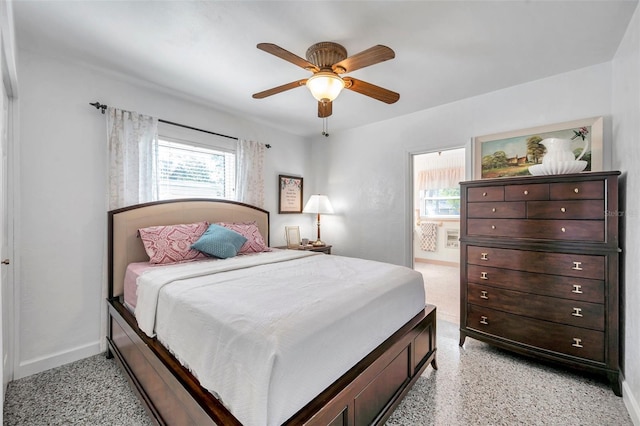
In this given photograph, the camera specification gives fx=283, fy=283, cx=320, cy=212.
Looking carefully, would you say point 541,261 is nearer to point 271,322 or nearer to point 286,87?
point 271,322

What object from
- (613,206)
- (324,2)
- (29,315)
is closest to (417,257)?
(613,206)

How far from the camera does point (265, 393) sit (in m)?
1.09

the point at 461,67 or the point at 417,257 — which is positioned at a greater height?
the point at 461,67

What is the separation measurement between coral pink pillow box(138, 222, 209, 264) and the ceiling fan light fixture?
1874mm

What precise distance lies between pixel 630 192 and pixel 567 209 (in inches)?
13.9

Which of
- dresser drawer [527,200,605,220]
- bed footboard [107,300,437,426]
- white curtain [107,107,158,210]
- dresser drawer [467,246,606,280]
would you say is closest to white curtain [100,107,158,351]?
white curtain [107,107,158,210]

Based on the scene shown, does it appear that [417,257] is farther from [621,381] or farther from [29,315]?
[29,315]

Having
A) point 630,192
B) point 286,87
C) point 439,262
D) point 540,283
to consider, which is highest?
point 286,87

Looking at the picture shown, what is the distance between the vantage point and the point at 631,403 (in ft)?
6.03

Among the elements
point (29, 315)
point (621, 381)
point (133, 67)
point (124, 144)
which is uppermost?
point (133, 67)

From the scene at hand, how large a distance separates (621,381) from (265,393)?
8.62 ft

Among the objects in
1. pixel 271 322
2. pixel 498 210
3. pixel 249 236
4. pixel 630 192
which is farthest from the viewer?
pixel 249 236

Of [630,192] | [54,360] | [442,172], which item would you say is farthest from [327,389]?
[442,172]

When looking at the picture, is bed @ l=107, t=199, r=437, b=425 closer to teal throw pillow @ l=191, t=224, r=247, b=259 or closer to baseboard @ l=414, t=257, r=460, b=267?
teal throw pillow @ l=191, t=224, r=247, b=259
